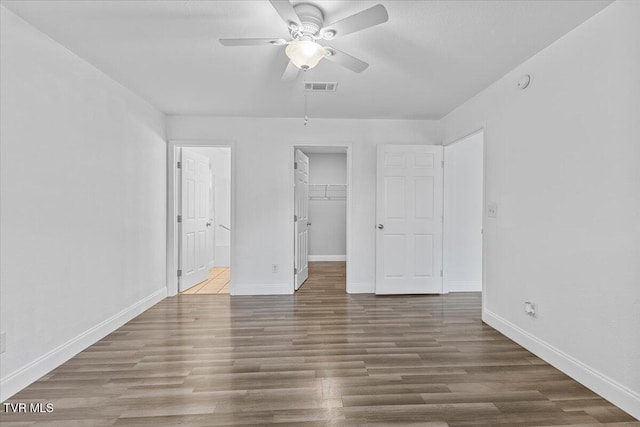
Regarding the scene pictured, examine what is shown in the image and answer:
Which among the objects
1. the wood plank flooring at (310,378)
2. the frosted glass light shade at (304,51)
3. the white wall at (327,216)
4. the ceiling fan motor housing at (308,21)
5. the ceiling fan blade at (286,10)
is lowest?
the wood plank flooring at (310,378)

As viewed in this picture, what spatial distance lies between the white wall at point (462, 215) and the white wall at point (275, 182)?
32.5 inches

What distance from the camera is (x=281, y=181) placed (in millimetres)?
4449

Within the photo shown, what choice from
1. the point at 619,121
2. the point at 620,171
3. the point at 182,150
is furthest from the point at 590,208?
the point at 182,150

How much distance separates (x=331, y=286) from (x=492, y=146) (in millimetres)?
2931

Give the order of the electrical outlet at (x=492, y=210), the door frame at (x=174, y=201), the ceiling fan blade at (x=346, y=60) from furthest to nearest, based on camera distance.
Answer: the door frame at (x=174, y=201)
the electrical outlet at (x=492, y=210)
the ceiling fan blade at (x=346, y=60)

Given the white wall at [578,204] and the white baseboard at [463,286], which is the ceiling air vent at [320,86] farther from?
the white baseboard at [463,286]

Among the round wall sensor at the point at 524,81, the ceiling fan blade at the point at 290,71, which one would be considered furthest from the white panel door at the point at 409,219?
the ceiling fan blade at the point at 290,71

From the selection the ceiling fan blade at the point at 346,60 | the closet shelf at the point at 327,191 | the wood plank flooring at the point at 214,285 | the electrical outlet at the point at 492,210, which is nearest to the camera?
the ceiling fan blade at the point at 346,60

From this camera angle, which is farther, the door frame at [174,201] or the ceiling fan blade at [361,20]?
the door frame at [174,201]

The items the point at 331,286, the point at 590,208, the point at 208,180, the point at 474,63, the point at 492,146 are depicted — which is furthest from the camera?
the point at 208,180

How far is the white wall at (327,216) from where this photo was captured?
7.23 meters

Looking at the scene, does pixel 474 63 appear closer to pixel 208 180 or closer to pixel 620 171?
pixel 620 171

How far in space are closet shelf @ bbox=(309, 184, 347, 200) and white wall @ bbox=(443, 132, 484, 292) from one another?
3.05 m

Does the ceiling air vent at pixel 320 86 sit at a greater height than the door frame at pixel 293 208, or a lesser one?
greater
